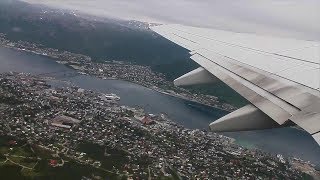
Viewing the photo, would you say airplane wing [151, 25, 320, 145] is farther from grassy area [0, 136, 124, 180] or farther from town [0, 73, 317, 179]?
town [0, 73, 317, 179]

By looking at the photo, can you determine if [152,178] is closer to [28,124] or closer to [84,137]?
[84,137]

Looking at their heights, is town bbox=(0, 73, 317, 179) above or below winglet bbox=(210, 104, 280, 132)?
below

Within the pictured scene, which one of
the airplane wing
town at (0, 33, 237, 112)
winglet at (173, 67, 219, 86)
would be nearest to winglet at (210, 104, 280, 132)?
the airplane wing

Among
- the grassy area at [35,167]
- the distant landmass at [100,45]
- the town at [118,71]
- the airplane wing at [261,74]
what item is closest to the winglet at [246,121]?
the airplane wing at [261,74]

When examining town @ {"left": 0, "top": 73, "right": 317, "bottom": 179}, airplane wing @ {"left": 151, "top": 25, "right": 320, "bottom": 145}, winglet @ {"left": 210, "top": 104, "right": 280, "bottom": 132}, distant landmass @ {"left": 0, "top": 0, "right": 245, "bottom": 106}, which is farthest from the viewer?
distant landmass @ {"left": 0, "top": 0, "right": 245, "bottom": 106}

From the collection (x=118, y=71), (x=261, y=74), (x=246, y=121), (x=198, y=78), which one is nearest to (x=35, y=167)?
(x=198, y=78)

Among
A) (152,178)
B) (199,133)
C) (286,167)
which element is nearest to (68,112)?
(199,133)

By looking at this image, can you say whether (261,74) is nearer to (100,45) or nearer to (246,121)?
(246,121)

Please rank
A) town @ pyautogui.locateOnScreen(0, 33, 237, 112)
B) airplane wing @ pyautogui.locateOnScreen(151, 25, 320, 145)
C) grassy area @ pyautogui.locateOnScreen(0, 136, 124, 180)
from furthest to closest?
town @ pyautogui.locateOnScreen(0, 33, 237, 112) → grassy area @ pyautogui.locateOnScreen(0, 136, 124, 180) → airplane wing @ pyautogui.locateOnScreen(151, 25, 320, 145)
